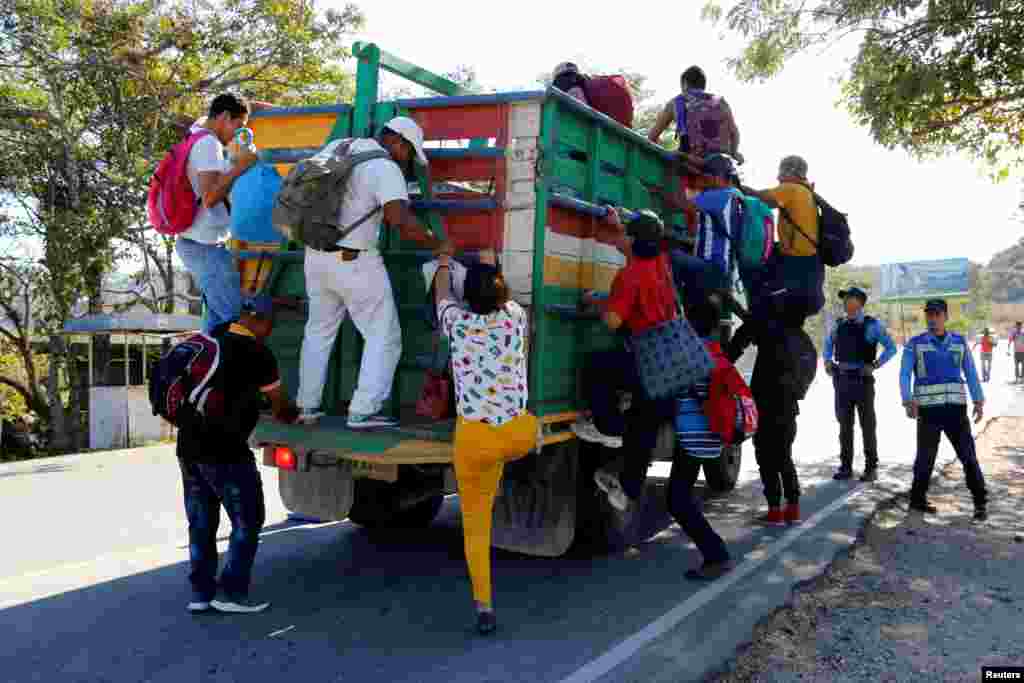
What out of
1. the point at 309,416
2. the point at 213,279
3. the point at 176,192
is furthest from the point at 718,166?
the point at 176,192

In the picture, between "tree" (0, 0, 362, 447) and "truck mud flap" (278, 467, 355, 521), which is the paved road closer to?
"truck mud flap" (278, 467, 355, 521)

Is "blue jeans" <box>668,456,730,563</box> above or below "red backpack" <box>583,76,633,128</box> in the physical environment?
below

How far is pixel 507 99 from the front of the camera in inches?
177

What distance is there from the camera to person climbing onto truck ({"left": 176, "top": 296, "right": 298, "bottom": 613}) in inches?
172

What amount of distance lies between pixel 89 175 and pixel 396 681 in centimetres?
1259

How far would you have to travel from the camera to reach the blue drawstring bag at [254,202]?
5035 mm

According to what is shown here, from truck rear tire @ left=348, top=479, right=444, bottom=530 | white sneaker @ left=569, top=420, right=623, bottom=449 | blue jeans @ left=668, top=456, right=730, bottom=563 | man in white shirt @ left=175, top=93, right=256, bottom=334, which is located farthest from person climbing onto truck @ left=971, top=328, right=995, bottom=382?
man in white shirt @ left=175, top=93, right=256, bottom=334

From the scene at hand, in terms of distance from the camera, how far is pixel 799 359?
643 cm

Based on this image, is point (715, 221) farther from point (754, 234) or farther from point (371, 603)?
point (371, 603)

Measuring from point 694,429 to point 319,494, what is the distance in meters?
2.32

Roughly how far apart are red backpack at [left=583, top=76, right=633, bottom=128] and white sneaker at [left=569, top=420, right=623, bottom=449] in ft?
6.78

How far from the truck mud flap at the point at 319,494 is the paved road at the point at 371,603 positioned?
37cm

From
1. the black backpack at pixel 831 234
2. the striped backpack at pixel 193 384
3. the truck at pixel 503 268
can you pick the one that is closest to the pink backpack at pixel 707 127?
the black backpack at pixel 831 234

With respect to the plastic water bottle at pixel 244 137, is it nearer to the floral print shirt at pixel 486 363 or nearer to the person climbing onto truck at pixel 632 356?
the floral print shirt at pixel 486 363
